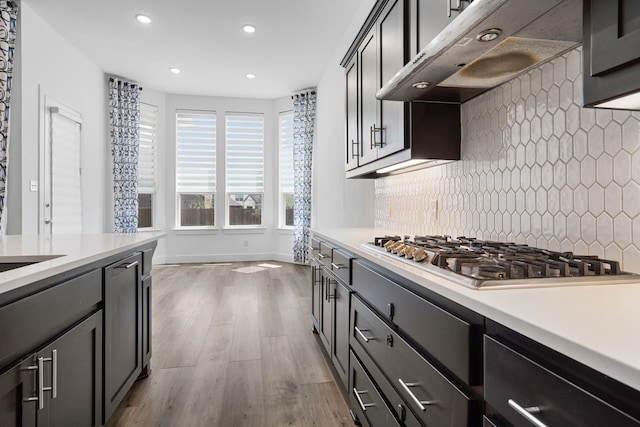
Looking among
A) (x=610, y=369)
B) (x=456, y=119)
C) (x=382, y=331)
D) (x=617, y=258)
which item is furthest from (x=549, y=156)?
(x=610, y=369)

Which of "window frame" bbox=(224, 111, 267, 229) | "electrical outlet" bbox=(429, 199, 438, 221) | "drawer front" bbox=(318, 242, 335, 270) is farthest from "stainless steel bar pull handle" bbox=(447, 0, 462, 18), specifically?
"window frame" bbox=(224, 111, 267, 229)

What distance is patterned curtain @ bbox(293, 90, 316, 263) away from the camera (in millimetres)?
6145

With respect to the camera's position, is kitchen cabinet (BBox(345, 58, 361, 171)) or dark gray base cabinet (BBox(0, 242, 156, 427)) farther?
kitchen cabinet (BBox(345, 58, 361, 171))

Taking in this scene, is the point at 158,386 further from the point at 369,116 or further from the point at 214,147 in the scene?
the point at 214,147

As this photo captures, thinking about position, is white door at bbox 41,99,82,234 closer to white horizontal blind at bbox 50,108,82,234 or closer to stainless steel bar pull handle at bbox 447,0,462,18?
white horizontal blind at bbox 50,108,82,234

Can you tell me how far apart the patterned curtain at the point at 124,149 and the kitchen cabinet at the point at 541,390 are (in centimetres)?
593

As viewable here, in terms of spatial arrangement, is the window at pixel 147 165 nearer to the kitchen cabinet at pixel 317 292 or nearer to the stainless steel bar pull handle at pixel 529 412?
the kitchen cabinet at pixel 317 292

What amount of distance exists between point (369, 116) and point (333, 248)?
90 centimetres

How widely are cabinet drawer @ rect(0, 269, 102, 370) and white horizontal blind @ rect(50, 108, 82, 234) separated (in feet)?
11.3

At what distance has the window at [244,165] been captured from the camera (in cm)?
677

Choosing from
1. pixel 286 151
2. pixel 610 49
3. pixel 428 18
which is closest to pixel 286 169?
pixel 286 151

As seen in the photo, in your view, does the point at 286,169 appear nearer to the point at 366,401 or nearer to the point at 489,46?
the point at 366,401

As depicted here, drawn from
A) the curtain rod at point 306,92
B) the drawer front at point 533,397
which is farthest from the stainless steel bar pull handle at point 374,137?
the curtain rod at point 306,92

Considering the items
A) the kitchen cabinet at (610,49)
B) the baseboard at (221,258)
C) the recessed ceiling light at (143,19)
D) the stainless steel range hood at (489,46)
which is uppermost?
the recessed ceiling light at (143,19)
